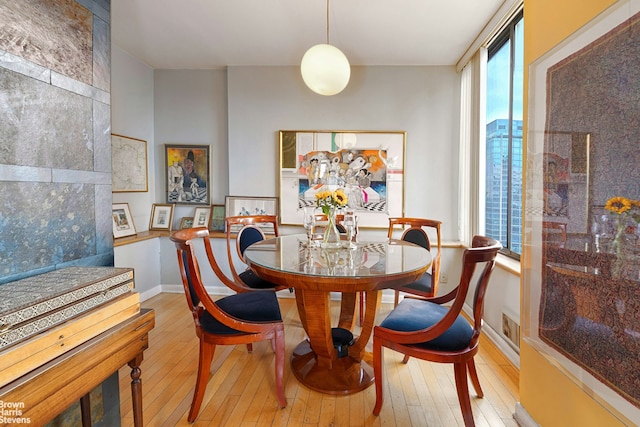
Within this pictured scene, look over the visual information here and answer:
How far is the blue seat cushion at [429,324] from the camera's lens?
1.50 metres

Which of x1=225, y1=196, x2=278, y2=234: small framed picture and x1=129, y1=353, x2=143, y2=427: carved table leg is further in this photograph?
x1=225, y1=196, x2=278, y2=234: small framed picture

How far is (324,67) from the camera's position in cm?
207

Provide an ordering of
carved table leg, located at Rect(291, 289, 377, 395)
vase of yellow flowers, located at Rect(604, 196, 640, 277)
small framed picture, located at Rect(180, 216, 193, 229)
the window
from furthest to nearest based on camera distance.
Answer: small framed picture, located at Rect(180, 216, 193, 229) → the window → carved table leg, located at Rect(291, 289, 377, 395) → vase of yellow flowers, located at Rect(604, 196, 640, 277)

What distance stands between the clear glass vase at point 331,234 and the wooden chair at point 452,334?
68 centimetres

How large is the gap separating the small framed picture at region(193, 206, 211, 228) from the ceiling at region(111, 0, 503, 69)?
1.72 metres

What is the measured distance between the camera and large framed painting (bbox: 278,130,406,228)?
3.50 m

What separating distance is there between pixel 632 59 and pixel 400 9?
184cm

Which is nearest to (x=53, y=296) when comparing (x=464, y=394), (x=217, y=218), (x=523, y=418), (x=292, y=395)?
(x=292, y=395)

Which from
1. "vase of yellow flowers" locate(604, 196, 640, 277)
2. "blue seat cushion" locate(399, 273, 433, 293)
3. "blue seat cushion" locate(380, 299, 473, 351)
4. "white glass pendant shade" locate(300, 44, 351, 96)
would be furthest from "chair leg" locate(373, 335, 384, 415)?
"white glass pendant shade" locate(300, 44, 351, 96)

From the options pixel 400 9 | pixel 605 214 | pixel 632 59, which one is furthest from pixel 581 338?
pixel 400 9

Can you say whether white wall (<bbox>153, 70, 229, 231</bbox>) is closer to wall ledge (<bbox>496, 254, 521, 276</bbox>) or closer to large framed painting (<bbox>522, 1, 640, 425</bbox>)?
wall ledge (<bbox>496, 254, 521, 276</bbox>)

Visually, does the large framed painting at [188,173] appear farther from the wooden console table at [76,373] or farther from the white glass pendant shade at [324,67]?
the wooden console table at [76,373]

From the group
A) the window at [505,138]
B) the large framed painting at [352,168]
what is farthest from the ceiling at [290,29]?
the large framed painting at [352,168]

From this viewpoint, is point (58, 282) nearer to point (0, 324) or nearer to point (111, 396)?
point (0, 324)
